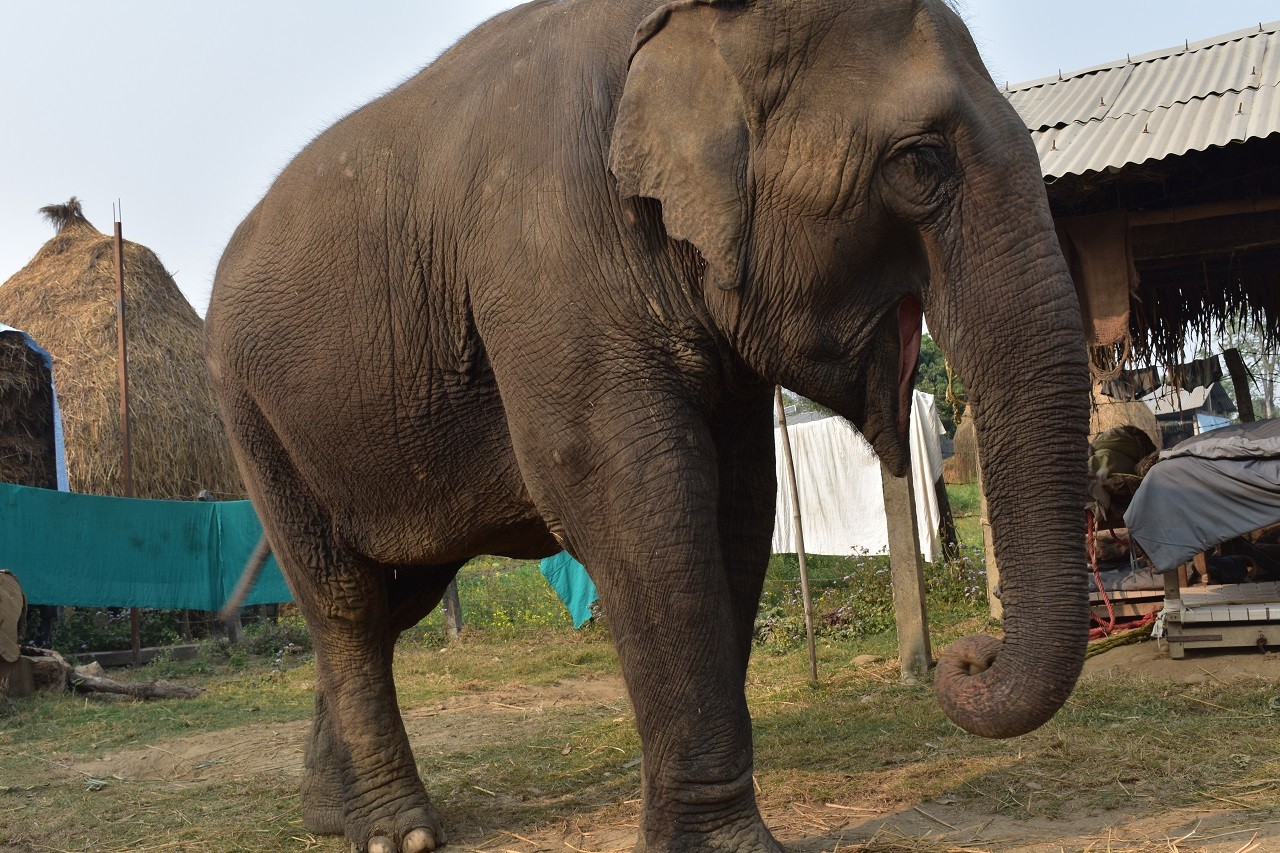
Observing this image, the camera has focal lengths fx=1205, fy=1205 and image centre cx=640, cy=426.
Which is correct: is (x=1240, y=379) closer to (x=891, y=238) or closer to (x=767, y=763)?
(x=767, y=763)

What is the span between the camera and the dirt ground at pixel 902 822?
339 centimetres

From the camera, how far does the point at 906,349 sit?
301cm

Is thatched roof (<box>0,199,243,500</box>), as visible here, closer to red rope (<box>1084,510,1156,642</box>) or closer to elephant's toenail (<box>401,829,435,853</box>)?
red rope (<box>1084,510,1156,642</box>)

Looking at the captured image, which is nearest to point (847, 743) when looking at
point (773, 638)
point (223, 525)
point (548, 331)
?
point (548, 331)

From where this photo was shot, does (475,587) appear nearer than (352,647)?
No

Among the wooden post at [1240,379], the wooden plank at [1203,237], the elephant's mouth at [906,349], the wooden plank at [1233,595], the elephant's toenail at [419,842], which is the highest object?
the wooden plank at [1203,237]

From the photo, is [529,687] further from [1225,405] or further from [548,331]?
[1225,405]

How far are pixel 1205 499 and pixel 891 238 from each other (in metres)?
4.75

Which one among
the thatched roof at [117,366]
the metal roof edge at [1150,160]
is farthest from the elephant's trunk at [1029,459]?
the thatched roof at [117,366]

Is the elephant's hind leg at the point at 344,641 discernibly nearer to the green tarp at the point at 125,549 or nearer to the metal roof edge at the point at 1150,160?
the metal roof edge at the point at 1150,160

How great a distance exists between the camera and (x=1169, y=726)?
5051 mm

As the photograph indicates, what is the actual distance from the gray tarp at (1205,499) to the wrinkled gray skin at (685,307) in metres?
3.82

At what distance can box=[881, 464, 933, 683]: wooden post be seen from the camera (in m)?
7.00

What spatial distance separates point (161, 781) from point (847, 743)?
3.38 metres
